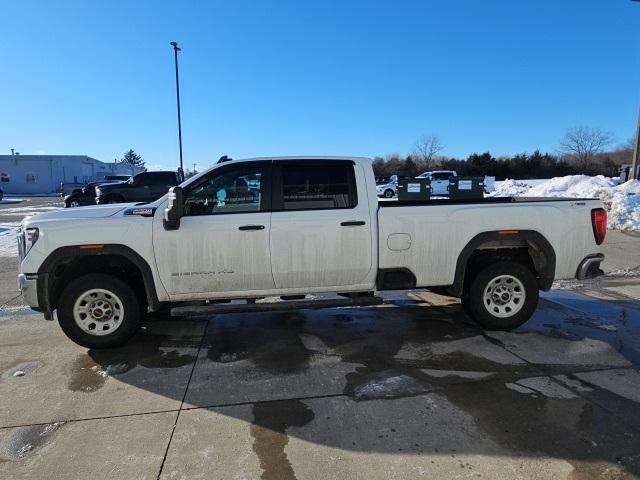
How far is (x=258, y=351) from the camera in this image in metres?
4.93

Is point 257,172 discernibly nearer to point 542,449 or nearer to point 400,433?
point 400,433

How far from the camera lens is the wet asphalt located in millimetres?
3021

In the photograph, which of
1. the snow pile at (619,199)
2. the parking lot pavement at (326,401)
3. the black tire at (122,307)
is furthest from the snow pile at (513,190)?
the black tire at (122,307)

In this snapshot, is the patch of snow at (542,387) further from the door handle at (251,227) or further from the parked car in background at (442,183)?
the parked car in background at (442,183)

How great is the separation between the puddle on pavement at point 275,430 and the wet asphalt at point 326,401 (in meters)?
0.01

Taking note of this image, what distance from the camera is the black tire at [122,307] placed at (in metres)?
4.75

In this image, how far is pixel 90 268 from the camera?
16.1ft

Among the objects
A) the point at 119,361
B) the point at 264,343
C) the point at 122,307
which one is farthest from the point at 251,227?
the point at 119,361

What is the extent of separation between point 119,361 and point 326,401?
2.29 m

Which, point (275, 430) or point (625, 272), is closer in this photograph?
point (275, 430)

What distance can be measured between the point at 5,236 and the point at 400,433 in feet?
48.8

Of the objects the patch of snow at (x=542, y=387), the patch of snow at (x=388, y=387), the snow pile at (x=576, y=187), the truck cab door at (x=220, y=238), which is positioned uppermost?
the snow pile at (x=576, y=187)

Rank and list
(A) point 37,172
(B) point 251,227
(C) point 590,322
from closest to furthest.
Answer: (B) point 251,227, (C) point 590,322, (A) point 37,172

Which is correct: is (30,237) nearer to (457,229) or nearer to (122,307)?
(122,307)
